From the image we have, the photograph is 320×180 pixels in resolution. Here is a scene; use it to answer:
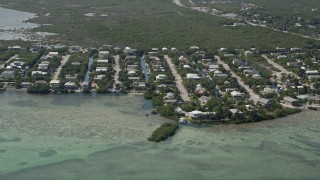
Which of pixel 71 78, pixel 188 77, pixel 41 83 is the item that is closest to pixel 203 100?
pixel 188 77

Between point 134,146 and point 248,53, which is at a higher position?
point 248,53

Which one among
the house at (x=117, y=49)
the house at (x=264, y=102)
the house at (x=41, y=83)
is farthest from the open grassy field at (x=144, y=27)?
the house at (x=264, y=102)

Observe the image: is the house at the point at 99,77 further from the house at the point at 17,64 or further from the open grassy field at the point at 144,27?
the open grassy field at the point at 144,27

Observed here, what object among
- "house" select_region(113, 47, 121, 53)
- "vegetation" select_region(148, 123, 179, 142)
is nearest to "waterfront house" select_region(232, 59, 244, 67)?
"house" select_region(113, 47, 121, 53)

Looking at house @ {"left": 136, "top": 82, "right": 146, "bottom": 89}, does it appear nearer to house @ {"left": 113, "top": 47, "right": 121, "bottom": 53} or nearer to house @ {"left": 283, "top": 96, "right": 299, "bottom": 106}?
house @ {"left": 283, "top": 96, "right": 299, "bottom": 106}

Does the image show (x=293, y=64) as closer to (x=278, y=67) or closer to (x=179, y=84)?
(x=278, y=67)

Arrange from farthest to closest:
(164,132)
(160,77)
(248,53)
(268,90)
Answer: (248,53), (160,77), (268,90), (164,132)

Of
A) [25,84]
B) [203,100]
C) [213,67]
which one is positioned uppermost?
[213,67]

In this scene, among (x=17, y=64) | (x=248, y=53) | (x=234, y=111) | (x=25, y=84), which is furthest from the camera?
(x=248, y=53)

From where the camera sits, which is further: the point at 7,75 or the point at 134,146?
the point at 7,75
